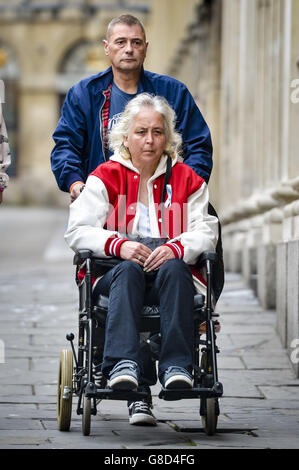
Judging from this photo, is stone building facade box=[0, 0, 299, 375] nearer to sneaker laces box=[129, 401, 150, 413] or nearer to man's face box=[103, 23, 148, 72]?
sneaker laces box=[129, 401, 150, 413]

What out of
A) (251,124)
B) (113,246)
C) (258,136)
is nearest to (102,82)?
(113,246)

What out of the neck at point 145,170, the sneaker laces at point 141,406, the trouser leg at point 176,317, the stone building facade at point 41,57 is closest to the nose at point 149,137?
the neck at point 145,170

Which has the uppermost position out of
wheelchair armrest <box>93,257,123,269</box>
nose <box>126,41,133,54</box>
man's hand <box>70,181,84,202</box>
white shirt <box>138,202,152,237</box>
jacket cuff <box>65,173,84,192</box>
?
nose <box>126,41,133,54</box>

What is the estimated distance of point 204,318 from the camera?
206 inches

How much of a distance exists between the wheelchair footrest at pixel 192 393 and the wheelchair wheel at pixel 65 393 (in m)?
0.52

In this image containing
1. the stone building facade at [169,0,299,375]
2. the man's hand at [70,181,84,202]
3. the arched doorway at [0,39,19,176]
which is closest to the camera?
the man's hand at [70,181,84,202]

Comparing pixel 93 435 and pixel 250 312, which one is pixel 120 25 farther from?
pixel 250 312

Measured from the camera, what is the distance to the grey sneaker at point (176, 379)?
195 inches

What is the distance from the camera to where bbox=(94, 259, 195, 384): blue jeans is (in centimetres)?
505

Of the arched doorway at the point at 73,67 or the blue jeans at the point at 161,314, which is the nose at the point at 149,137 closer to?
the blue jeans at the point at 161,314

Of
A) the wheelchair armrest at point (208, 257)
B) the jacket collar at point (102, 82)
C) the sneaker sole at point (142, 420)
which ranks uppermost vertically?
the jacket collar at point (102, 82)

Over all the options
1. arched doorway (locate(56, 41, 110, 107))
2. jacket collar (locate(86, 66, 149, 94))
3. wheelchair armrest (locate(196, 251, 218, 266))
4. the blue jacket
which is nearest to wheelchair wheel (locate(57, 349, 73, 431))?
wheelchair armrest (locate(196, 251, 218, 266))

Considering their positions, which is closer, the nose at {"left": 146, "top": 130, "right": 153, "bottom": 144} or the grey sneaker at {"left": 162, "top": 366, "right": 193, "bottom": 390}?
the grey sneaker at {"left": 162, "top": 366, "right": 193, "bottom": 390}

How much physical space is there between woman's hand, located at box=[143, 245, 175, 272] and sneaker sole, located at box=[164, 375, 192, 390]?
21.1 inches
